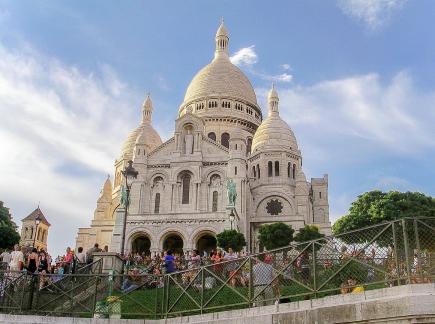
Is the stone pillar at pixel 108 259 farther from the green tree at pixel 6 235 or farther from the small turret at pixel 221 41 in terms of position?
the small turret at pixel 221 41

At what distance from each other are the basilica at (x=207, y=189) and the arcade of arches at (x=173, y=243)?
10 cm

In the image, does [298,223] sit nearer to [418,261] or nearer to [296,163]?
[296,163]

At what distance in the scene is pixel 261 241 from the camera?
4719 centimetres

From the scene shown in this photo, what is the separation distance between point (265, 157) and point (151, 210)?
1531cm

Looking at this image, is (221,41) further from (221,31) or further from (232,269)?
(232,269)

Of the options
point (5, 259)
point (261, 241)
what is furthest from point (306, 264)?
point (261, 241)

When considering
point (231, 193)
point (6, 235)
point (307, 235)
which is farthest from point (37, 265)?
point (6, 235)

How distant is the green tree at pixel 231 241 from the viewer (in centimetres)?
4322

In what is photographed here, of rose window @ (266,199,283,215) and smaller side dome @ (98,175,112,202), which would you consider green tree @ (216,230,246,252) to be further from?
smaller side dome @ (98,175,112,202)

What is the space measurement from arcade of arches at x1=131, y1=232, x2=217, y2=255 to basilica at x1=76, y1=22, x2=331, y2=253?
0.10 metres

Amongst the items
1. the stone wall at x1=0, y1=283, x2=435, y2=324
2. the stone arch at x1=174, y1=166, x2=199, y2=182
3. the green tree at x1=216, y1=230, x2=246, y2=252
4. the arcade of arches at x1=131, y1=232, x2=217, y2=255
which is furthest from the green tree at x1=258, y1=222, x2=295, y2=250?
the stone wall at x1=0, y1=283, x2=435, y2=324

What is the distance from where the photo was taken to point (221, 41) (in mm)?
86062

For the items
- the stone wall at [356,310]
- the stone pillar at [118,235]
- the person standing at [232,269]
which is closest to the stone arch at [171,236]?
the stone pillar at [118,235]

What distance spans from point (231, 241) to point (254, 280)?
1254 inches
